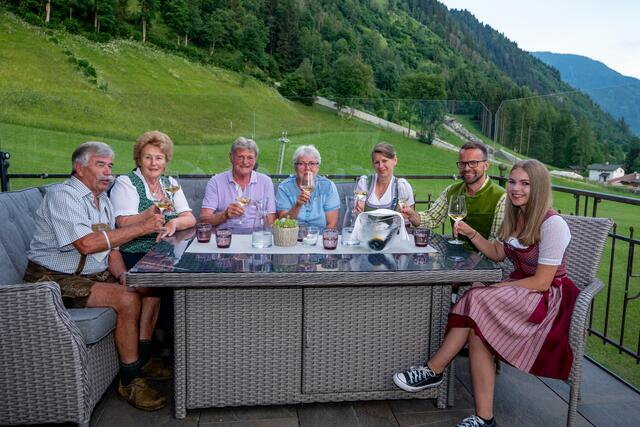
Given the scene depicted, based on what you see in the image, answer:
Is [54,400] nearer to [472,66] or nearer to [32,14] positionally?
[32,14]

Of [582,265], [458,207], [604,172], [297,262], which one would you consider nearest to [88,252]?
[297,262]

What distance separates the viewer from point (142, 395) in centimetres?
215

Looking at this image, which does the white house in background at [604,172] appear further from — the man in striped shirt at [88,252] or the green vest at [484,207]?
the man in striped shirt at [88,252]

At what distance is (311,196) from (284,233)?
99 cm

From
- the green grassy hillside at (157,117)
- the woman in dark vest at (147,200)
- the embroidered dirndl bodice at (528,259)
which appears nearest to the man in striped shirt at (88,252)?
the woman in dark vest at (147,200)

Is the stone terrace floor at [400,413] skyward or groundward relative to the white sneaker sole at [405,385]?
groundward

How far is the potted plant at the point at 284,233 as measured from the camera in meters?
2.15

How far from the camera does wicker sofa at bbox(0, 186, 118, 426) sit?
177 cm

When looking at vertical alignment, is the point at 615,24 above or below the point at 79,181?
above

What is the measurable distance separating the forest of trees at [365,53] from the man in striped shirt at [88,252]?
5.75 metres

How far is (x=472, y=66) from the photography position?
157ft

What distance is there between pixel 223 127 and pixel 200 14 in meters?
21.1

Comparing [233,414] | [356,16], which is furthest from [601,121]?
[356,16]

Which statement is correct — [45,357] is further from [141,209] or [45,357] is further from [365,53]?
[365,53]
